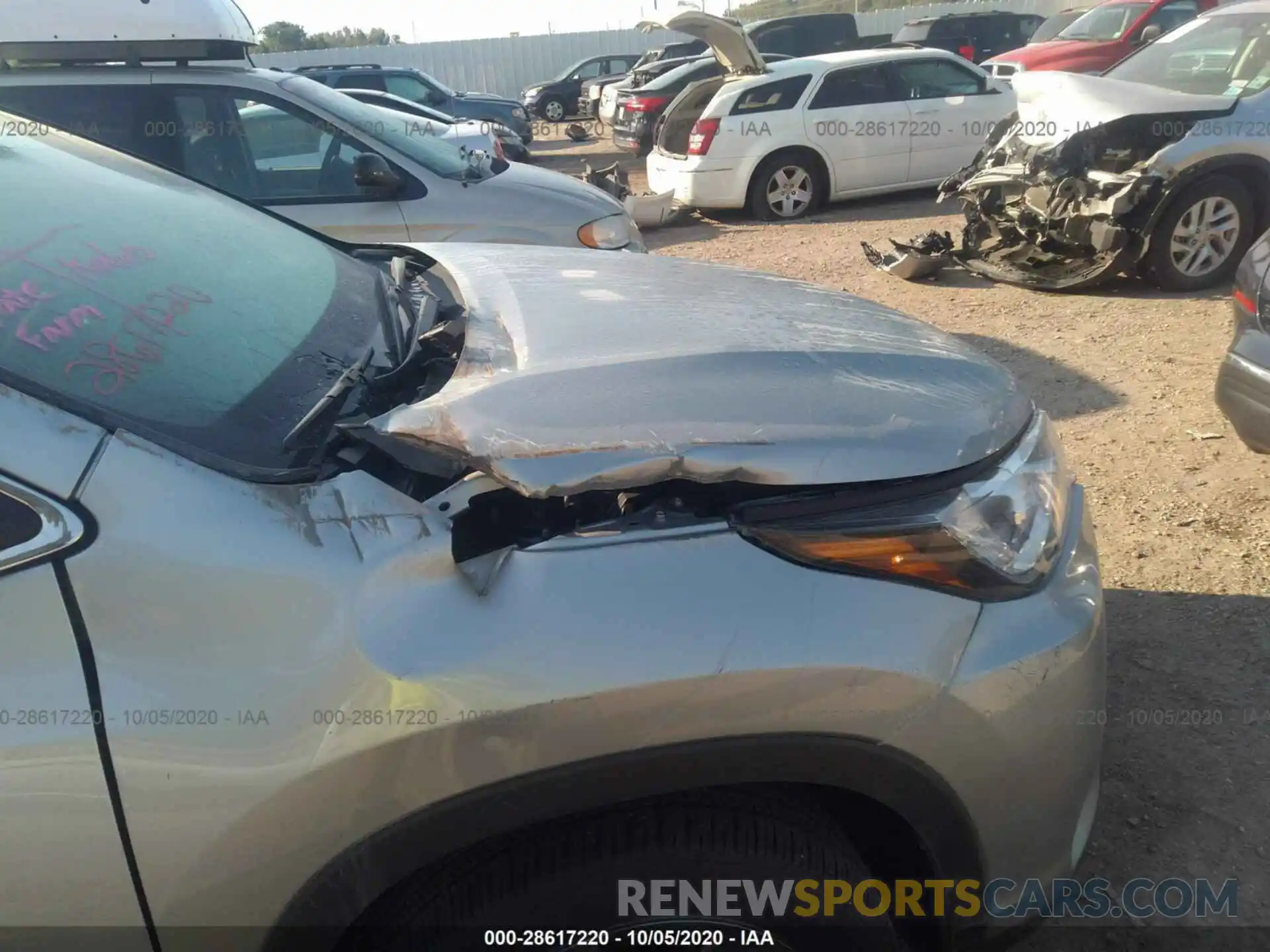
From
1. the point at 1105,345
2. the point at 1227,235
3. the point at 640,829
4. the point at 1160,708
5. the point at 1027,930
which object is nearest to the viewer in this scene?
the point at 640,829

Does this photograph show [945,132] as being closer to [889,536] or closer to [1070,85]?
[1070,85]

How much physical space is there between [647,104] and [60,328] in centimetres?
1289

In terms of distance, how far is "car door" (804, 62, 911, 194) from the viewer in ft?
31.0

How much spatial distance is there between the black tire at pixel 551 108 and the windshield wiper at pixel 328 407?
2051cm

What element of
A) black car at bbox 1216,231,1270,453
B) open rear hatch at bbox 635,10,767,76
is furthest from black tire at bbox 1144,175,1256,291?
open rear hatch at bbox 635,10,767,76

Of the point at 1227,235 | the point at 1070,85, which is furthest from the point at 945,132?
the point at 1227,235

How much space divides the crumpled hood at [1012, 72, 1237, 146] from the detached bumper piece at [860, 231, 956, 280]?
872 millimetres

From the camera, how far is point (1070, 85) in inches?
254

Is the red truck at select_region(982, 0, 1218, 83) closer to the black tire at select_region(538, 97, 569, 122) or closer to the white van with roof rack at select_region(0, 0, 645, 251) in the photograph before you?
the white van with roof rack at select_region(0, 0, 645, 251)

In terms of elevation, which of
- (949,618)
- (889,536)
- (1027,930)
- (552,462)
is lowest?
(1027,930)

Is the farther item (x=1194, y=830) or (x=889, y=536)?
(x=1194, y=830)

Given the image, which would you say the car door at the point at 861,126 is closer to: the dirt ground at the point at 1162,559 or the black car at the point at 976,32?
the dirt ground at the point at 1162,559

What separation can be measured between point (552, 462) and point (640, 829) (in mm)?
551

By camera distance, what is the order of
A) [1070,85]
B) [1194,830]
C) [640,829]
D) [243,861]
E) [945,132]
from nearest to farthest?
[243,861]
[640,829]
[1194,830]
[1070,85]
[945,132]
